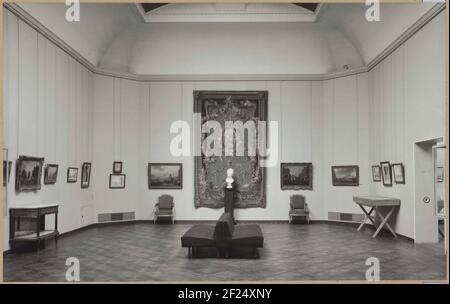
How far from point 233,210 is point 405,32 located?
30.0ft

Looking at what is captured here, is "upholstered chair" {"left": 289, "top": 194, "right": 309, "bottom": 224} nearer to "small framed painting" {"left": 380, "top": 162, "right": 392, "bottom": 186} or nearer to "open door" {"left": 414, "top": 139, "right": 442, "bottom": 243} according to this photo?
"small framed painting" {"left": 380, "top": 162, "right": 392, "bottom": 186}

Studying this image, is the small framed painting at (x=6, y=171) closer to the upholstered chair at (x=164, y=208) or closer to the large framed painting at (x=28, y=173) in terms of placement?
the large framed painting at (x=28, y=173)

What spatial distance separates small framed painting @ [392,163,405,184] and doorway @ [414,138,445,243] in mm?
791

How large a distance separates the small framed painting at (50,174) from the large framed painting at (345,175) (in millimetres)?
10557

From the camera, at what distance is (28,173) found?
11.6 meters

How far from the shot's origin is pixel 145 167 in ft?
58.5

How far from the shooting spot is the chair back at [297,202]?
17.2m

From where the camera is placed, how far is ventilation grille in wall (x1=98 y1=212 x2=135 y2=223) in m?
16.7

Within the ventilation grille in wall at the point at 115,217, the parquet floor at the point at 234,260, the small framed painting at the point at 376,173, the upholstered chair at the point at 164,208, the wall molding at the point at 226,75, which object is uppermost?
the wall molding at the point at 226,75

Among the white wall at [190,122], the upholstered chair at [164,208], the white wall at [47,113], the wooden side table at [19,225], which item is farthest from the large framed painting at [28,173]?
the upholstered chair at [164,208]

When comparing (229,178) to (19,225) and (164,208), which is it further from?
(19,225)

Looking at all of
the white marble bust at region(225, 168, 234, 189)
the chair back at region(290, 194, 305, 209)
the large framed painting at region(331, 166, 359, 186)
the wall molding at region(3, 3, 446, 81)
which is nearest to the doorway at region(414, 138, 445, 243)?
the wall molding at region(3, 3, 446, 81)
